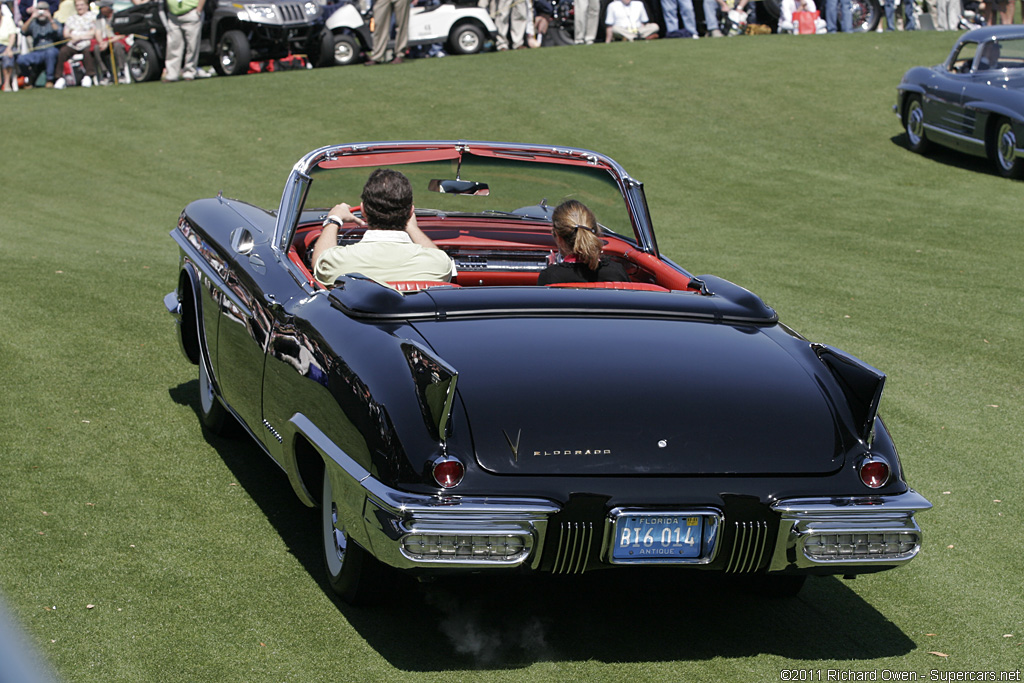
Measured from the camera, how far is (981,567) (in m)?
4.49

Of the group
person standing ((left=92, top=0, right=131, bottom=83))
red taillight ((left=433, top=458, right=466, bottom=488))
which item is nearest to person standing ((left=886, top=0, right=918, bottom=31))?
person standing ((left=92, top=0, right=131, bottom=83))

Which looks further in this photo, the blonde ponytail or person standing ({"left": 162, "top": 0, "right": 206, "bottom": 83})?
person standing ({"left": 162, "top": 0, "right": 206, "bottom": 83})

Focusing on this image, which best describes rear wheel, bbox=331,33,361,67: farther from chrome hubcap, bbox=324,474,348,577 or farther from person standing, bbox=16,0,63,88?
chrome hubcap, bbox=324,474,348,577

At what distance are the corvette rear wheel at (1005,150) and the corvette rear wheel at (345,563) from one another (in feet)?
39.9

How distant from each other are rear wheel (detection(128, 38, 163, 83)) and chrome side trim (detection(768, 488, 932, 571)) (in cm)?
1898

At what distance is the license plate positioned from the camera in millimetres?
3389

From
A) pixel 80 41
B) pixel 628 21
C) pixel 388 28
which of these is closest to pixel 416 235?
pixel 388 28

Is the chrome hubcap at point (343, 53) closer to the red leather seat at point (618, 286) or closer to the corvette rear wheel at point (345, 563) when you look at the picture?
the red leather seat at point (618, 286)

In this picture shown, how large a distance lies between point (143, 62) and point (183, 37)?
959 mm

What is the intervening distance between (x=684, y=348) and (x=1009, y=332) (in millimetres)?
5002

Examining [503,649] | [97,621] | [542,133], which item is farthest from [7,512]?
[542,133]

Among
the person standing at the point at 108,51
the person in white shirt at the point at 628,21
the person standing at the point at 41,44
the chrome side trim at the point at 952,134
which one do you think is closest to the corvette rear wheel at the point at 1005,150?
the chrome side trim at the point at 952,134

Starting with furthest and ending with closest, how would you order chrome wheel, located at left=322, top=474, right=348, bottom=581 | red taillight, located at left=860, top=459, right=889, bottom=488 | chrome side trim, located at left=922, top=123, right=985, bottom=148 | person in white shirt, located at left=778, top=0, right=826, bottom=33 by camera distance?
person in white shirt, located at left=778, top=0, right=826, bottom=33 → chrome side trim, located at left=922, top=123, right=985, bottom=148 → chrome wheel, located at left=322, top=474, right=348, bottom=581 → red taillight, located at left=860, top=459, right=889, bottom=488

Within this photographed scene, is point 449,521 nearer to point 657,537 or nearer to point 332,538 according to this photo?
point 657,537
